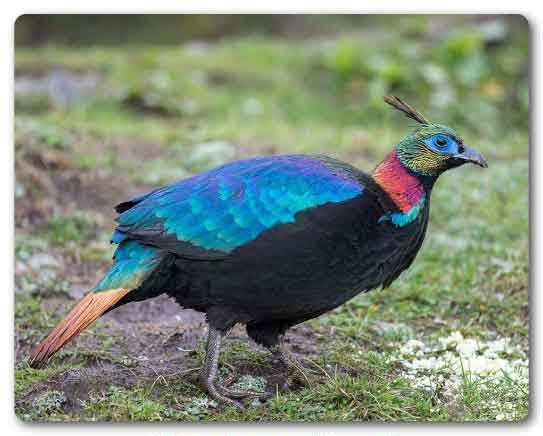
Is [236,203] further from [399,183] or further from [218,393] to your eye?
[218,393]

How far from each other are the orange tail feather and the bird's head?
1075 millimetres

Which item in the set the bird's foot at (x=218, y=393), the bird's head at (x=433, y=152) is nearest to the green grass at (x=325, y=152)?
the bird's foot at (x=218, y=393)

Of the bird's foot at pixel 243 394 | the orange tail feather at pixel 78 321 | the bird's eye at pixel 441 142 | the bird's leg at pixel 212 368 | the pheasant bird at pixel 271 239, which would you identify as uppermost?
the bird's eye at pixel 441 142

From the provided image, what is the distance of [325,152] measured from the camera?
557 centimetres

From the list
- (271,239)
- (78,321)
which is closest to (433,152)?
(271,239)

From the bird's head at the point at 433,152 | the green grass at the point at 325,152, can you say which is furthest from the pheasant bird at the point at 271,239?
the green grass at the point at 325,152

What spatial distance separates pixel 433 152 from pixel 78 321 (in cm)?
135

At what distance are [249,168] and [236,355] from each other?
78 centimetres

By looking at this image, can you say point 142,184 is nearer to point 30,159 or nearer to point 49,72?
point 30,159

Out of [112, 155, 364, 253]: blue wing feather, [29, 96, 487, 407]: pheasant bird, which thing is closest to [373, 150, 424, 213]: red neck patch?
[29, 96, 487, 407]: pheasant bird

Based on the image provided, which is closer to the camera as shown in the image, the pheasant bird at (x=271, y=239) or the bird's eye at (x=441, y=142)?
the pheasant bird at (x=271, y=239)

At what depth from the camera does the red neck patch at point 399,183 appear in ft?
10.5

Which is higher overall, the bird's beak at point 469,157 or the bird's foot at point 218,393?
the bird's beak at point 469,157

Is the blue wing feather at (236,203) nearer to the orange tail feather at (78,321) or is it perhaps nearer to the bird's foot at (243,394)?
the orange tail feather at (78,321)
